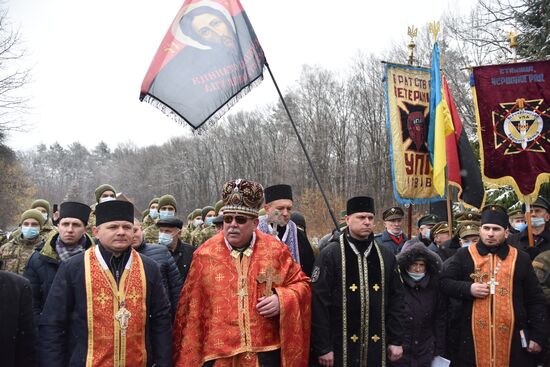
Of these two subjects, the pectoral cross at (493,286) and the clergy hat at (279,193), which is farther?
the clergy hat at (279,193)

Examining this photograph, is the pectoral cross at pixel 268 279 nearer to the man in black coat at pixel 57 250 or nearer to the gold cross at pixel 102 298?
the gold cross at pixel 102 298

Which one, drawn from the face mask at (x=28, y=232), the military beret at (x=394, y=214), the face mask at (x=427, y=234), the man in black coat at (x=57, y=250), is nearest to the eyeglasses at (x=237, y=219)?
the man in black coat at (x=57, y=250)

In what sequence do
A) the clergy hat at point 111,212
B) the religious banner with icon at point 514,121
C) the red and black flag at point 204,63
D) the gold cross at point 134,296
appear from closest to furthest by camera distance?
1. the gold cross at point 134,296
2. the clergy hat at point 111,212
3. the red and black flag at point 204,63
4. the religious banner with icon at point 514,121

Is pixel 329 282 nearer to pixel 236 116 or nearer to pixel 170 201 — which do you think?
pixel 170 201

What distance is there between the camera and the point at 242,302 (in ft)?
12.5

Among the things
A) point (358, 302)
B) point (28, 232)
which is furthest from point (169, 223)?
point (358, 302)

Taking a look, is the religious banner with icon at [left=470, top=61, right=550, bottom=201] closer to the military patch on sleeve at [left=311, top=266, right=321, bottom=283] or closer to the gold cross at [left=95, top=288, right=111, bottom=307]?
the military patch on sleeve at [left=311, top=266, right=321, bottom=283]

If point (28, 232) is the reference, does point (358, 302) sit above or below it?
below

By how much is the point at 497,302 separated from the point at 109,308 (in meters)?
3.65

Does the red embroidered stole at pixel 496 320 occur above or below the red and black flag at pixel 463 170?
below

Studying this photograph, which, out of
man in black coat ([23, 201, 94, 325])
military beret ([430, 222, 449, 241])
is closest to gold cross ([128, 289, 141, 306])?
man in black coat ([23, 201, 94, 325])

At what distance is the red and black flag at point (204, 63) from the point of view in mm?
5531

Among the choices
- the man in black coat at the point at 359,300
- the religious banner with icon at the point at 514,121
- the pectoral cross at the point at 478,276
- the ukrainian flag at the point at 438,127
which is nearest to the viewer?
the man in black coat at the point at 359,300

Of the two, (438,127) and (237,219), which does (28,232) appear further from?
(438,127)
